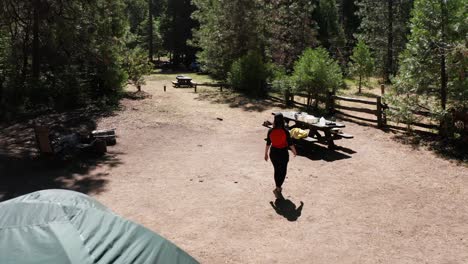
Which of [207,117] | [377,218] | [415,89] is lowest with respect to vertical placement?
[377,218]

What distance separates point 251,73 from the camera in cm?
2442

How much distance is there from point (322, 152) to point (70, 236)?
977 centimetres

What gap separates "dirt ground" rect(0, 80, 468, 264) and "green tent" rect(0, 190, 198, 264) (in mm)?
2285

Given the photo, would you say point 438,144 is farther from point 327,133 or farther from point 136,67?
point 136,67

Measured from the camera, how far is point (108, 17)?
77.0 feet

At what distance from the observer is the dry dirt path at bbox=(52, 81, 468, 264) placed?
6812mm

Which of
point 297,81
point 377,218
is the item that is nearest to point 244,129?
point 297,81

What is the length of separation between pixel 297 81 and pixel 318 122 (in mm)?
7136

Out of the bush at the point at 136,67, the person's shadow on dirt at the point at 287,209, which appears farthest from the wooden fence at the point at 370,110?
the bush at the point at 136,67

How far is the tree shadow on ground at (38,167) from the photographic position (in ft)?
31.5

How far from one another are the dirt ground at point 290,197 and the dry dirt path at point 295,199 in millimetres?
24

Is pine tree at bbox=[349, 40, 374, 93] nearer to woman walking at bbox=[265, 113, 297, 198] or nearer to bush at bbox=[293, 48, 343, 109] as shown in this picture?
bush at bbox=[293, 48, 343, 109]

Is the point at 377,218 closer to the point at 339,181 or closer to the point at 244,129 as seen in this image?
the point at 339,181

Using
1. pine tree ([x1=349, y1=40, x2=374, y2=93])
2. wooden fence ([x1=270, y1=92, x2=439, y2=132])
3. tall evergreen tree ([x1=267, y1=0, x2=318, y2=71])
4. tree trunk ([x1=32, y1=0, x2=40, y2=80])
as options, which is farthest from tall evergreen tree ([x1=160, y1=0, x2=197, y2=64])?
wooden fence ([x1=270, y1=92, x2=439, y2=132])
